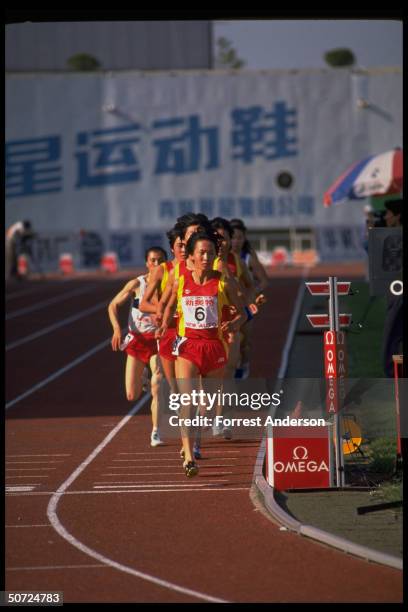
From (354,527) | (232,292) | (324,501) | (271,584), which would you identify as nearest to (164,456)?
(232,292)

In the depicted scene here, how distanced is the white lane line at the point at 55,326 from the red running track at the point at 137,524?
23.0 ft

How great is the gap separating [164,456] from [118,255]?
41.8 m

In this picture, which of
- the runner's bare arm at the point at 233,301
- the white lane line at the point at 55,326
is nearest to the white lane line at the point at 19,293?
the white lane line at the point at 55,326

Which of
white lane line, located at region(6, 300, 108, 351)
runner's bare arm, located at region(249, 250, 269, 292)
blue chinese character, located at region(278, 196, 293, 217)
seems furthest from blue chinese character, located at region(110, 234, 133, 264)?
runner's bare arm, located at region(249, 250, 269, 292)

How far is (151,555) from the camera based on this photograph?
29.8ft

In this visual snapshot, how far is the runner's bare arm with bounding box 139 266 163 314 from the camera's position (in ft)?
43.2

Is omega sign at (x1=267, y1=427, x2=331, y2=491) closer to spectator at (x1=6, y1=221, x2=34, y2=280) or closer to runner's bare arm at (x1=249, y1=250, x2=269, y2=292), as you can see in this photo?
runner's bare arm at (x1=249, y1=250, x2=269, y2=292)

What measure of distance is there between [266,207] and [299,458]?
44910 mm

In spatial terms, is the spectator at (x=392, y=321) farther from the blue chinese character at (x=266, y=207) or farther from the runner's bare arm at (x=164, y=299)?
the blue chinese character at (x=266, y=207)

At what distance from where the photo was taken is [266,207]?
5562 centimetres

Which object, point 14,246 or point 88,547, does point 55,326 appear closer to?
point 14,246

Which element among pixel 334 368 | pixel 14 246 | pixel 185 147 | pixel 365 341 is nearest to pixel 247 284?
pixel 334 368

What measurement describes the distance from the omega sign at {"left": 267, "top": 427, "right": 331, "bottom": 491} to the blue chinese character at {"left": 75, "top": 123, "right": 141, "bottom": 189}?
4480cm

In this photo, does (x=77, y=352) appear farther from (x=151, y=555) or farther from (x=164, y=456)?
(x=151, y=555)
